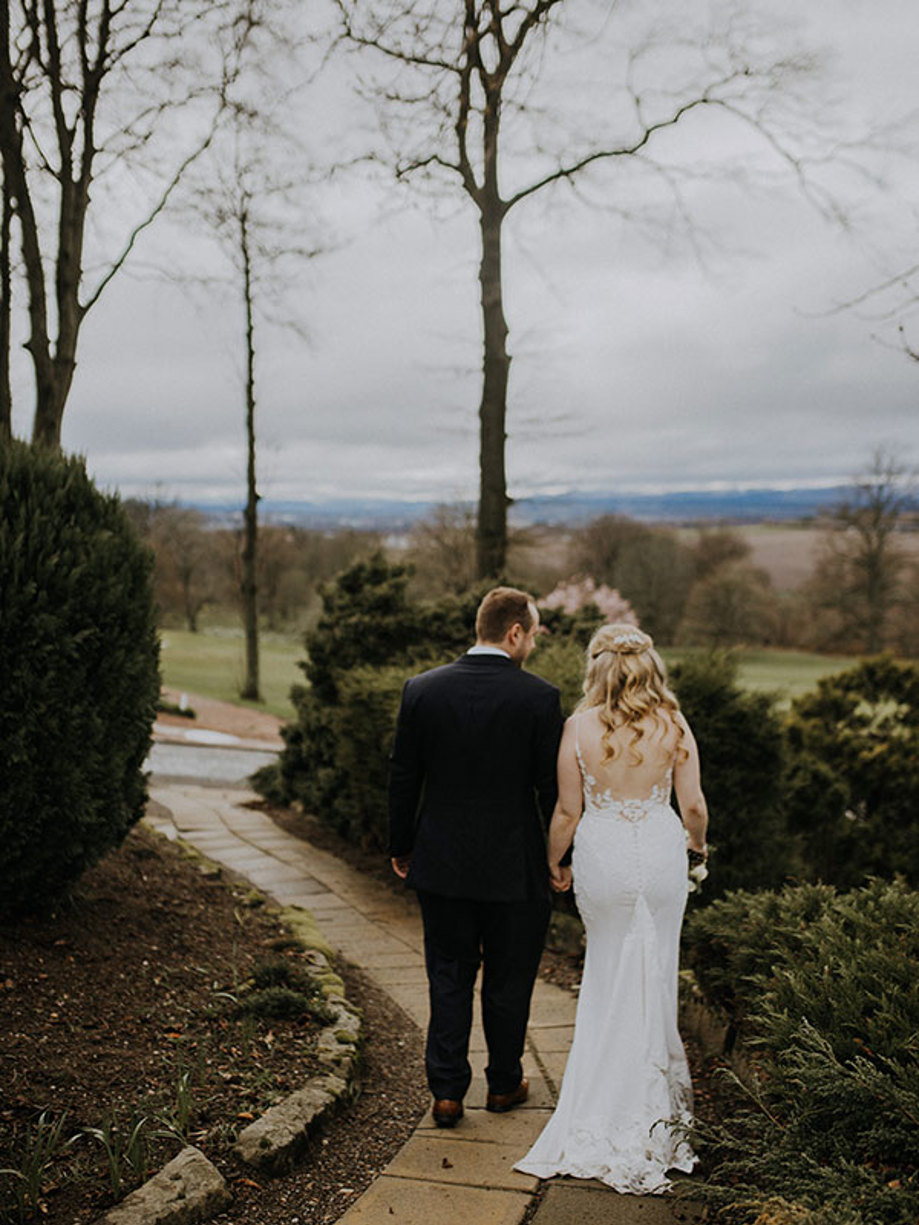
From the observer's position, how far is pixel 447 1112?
392 centimetres

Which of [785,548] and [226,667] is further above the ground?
[785,548]

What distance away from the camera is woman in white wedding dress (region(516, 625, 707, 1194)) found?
3.70 m

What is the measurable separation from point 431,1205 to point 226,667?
36.9 meters

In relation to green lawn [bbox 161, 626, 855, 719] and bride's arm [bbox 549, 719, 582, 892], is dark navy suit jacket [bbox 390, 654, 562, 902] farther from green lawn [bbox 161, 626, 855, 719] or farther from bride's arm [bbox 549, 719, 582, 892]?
green lawn [bbox 161, 626, 855, 719]

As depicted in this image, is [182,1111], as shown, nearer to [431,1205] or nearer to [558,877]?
[431,1205]

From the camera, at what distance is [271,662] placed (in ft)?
142

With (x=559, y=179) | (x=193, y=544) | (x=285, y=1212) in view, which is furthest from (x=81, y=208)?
(x=193, y=544)

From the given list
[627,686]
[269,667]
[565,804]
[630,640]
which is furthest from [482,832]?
[269,667]

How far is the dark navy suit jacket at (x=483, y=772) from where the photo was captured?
395 centimetres

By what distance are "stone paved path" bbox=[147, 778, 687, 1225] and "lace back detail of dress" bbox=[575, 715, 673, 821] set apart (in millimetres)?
1266

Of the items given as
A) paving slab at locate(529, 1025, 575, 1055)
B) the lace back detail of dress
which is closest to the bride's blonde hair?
the lace back detail of dress

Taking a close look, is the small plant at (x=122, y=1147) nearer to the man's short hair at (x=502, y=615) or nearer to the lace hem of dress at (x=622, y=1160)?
the lace hem of dress at (x=622, y=1160)

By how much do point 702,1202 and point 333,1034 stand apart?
1742 mm

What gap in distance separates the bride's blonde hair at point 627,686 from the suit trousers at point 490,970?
30.9 inches
